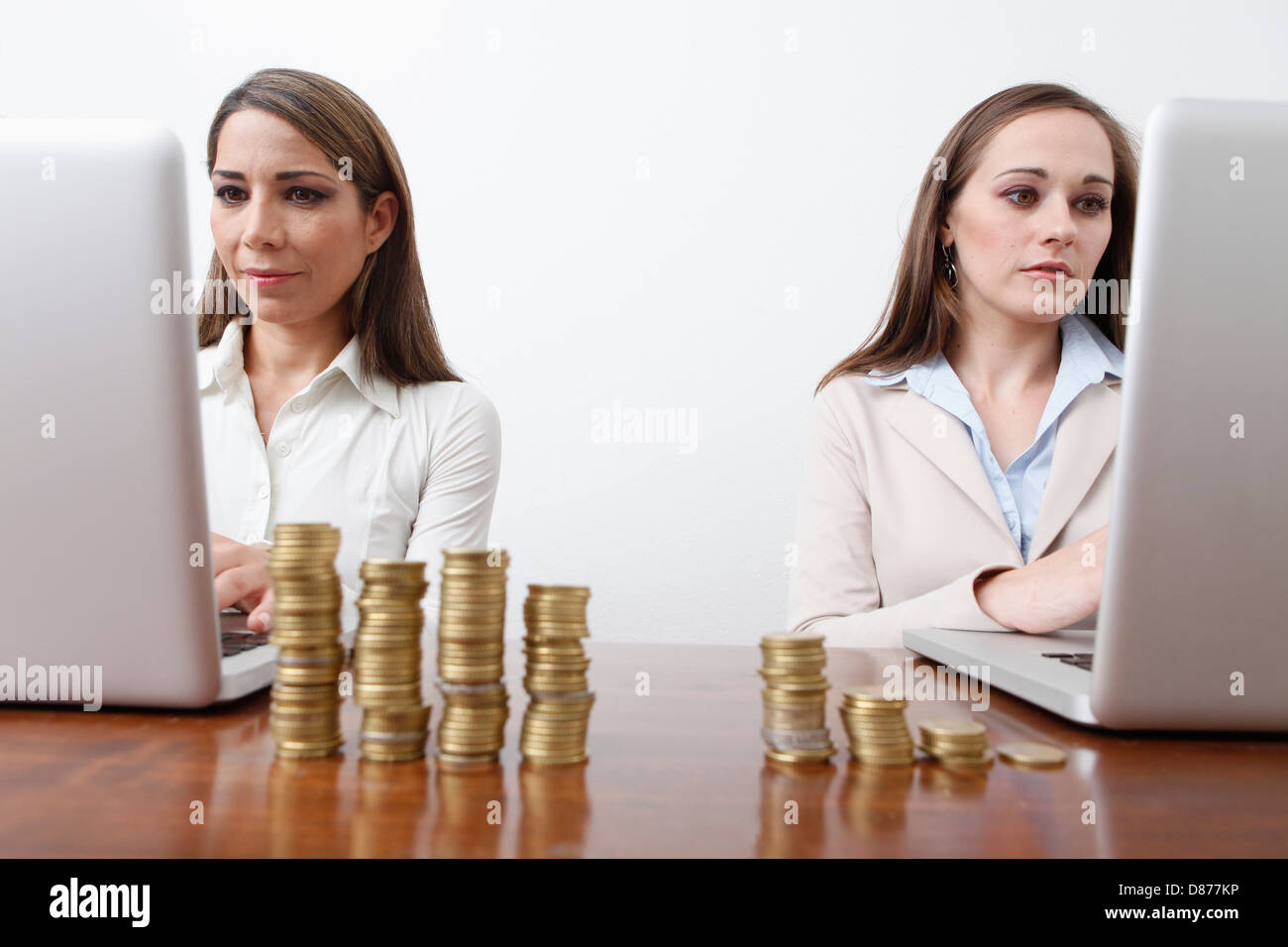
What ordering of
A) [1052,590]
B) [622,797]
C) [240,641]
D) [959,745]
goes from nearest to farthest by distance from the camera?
1. [622,797]
2. [959,745]
3. [240,641]
4. [1052,590]

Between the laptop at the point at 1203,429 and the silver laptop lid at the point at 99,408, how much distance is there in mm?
722

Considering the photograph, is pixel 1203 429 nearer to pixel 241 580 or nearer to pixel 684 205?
pixel 241 580

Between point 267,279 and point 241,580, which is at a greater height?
point 267,279

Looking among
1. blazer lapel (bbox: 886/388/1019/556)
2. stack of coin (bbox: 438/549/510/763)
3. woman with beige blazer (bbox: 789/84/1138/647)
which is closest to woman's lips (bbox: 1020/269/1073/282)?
woman with beige blazer (bbox: 789/84/1138/647)

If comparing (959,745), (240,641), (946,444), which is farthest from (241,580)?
(946,444)

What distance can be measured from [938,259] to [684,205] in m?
1.52

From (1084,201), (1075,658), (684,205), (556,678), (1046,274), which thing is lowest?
(1075,658)

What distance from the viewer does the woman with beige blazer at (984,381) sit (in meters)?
2.04

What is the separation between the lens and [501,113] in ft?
12.3

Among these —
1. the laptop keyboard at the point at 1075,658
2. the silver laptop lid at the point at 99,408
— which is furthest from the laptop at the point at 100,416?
the laptop keyboard at the point at 1075,658

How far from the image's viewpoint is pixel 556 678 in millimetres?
790

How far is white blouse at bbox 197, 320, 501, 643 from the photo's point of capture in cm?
226
